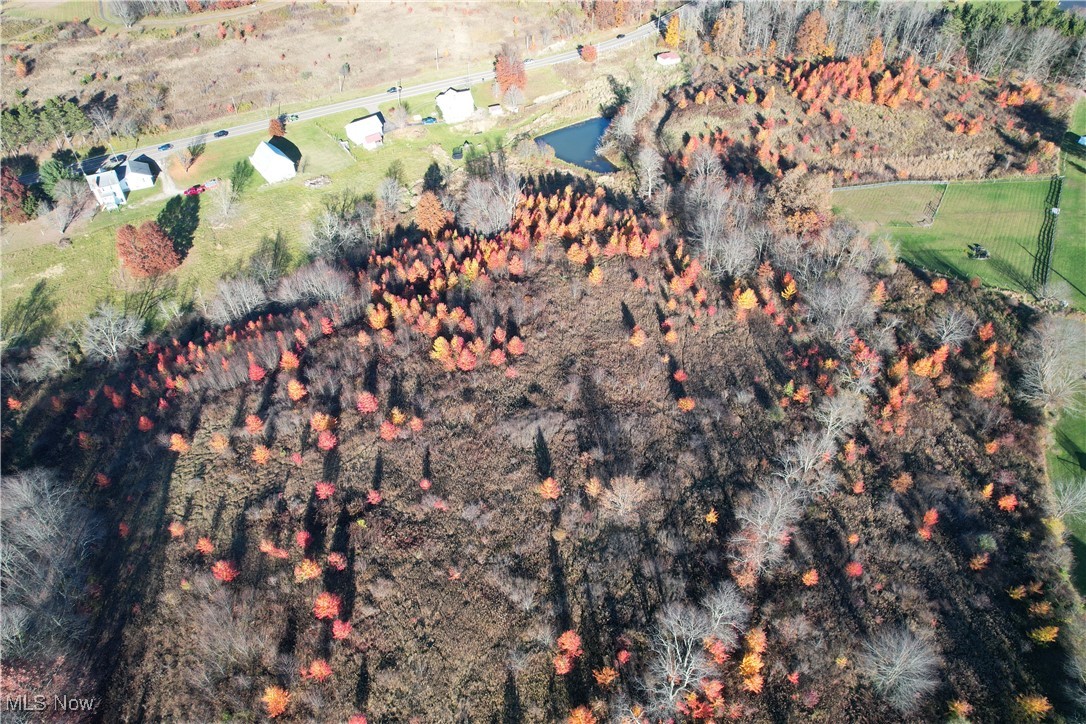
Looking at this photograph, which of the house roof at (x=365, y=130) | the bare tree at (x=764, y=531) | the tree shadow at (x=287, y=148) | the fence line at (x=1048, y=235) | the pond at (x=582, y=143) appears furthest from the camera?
the pond at (x=582, y=143)

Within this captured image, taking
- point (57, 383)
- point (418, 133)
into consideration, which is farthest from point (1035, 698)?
point (418, 133)

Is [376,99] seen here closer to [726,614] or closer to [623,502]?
[623,502]

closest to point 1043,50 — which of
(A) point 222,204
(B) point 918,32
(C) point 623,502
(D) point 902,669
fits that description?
(B) point 918,32

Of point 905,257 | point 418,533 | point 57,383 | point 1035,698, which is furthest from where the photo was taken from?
point 905,257

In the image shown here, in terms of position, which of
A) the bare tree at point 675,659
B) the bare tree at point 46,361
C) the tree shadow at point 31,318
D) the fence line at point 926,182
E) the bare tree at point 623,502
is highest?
the tree shadow at point 31,318

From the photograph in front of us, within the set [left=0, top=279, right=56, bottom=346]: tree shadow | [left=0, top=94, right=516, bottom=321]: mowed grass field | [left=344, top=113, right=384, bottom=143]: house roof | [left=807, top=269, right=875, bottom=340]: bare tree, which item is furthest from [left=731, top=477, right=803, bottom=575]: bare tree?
[left=344, top=113, right=384, bottom=143]: house roof

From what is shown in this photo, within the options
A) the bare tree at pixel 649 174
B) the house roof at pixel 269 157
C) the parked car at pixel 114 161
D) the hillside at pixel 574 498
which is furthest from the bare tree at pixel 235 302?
the bare tree at pixel 649 174

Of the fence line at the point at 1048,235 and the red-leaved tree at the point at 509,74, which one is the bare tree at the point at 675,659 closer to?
the fence line at the point at 1048,235

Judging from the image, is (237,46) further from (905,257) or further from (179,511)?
(905,257)
